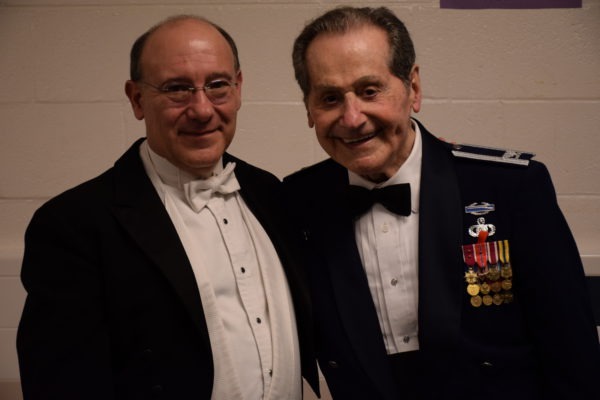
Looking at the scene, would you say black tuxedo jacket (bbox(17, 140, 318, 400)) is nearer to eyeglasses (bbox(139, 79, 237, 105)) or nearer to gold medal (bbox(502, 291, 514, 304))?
eyeglasses (bbox(139, 79, 237, 105))

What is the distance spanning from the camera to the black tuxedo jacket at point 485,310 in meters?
1.36

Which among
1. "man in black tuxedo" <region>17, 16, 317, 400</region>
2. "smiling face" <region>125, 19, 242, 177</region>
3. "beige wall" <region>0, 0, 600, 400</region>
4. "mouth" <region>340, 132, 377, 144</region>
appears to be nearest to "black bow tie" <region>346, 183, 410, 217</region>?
"mouth" <region>340, 132, 377, 144</region>

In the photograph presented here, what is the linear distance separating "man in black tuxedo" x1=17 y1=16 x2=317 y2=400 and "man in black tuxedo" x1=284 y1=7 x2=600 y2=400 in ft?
0.59

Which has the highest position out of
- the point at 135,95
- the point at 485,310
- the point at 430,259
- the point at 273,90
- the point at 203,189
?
the point at 273,90

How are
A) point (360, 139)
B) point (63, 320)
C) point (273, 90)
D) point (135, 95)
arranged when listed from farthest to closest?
point (273, 90)
point (135, 95)
point (360, 139)
point (63, 320)

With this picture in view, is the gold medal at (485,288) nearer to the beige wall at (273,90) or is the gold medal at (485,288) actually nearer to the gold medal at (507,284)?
the gold medal at (507,284)

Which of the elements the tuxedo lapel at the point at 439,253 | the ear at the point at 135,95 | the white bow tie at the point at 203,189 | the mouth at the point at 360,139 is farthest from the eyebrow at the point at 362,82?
the ear at the point at 135,95

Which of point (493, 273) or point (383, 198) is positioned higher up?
point (383, 198)

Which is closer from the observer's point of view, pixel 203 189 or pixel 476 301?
pixel 476 301

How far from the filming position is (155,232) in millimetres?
1378

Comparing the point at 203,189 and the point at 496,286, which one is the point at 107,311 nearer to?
the point at 203,189

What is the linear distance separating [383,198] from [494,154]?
0.97 feet

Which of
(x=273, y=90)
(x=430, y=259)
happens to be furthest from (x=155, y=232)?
(x=273, y=90)

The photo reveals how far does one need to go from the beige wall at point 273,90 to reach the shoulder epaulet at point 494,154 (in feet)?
2.87
